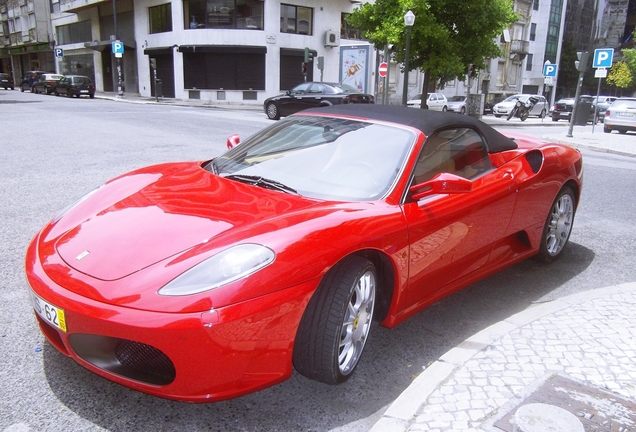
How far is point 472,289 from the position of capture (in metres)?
4.11

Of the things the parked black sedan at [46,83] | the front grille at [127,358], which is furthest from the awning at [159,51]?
the front grille at [127,358]

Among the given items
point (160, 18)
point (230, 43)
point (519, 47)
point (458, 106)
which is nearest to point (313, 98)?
point (458, 106)

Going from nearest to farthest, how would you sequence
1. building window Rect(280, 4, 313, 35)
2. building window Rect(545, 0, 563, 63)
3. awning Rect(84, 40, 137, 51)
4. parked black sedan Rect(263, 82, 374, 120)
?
parked black sedan Rect(263, 82, 374, 120)
building window Rect(280, 4, 313, 35)
awning Rect(84, 40, 137, 51)
building window Rect(545, 0, 563, 63)

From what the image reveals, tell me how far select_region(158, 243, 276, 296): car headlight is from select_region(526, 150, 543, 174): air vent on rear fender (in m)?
2.63

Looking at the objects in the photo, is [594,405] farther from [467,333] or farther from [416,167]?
[416,167]

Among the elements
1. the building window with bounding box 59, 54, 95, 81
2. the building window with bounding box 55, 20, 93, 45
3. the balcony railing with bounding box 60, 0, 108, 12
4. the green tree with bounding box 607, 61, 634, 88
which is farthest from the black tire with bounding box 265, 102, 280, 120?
the green tree with bounding box 607, 61, 634, 88

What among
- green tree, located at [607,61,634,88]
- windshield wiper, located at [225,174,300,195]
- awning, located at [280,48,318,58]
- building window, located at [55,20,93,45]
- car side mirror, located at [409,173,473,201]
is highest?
building window, located at [55,20,93,45]

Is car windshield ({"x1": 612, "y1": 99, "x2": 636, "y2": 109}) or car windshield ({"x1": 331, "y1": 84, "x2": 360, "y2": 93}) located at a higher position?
car windshield ({"x1": 331, "y1": 84, "x2": 360, "y2": 93})

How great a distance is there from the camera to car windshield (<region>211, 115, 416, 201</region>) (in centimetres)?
305

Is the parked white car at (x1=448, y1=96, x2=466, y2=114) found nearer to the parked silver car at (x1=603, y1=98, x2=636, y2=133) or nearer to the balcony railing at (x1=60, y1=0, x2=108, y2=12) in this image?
the parked silver car at (x1=603, y1=98, x2=636, y2=133)

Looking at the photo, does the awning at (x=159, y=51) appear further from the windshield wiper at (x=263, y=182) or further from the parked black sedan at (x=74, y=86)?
the windshield wiper at (x=263, y=182)

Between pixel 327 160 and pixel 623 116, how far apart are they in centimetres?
2246

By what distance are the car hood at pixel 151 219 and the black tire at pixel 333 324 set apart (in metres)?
0.46

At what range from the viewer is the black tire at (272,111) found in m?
20.4
